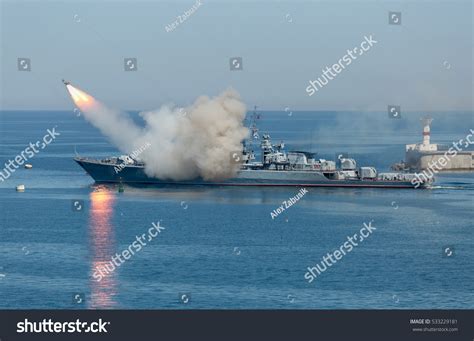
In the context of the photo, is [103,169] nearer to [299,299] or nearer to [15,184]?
[15,184]

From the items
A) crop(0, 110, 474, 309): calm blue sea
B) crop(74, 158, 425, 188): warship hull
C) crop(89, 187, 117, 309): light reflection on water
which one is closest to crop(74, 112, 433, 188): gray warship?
crop(74, 158, 425, 188): warship hull

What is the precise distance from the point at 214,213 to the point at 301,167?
30.5 meters

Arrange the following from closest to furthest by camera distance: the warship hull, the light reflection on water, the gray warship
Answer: the light reflection on water < the warship hull < the gray warship

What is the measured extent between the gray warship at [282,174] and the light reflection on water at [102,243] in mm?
6740

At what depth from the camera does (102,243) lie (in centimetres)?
8569

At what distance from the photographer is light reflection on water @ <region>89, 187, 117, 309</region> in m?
65.3

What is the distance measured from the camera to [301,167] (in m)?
133

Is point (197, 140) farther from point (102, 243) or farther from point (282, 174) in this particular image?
point (102, 243)

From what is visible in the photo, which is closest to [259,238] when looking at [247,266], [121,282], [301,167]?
[247,266]

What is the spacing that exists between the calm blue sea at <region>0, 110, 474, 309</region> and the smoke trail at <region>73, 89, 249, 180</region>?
496 cm

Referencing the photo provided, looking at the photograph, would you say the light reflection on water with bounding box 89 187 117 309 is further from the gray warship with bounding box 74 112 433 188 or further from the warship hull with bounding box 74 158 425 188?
the gray warship with bounding box 74 112 433 188

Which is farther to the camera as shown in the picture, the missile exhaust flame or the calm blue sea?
the missile exhaust flame
